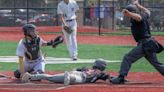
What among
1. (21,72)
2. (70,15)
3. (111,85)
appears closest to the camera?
(111,85)

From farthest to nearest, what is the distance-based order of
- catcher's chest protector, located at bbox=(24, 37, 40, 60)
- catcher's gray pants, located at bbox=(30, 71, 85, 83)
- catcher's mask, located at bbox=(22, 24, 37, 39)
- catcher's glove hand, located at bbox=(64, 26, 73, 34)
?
catcher's glove hand, located at bbox=(64, 26, 73, 34), catcher's chest protector, located at bbox=(24, 37, 40, 60), catcher's mask, located at bbox=(22, 24, 37, 39), catcher's gray pants, located at bbox=(30, 71, 85, 83)

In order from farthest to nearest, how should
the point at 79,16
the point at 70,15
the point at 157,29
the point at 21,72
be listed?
1. the point at 79,16
2. the point at 157,29
3. the point at 70,15
4. the point at 21,72

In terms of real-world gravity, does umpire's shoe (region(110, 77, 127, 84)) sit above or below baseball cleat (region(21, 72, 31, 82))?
below

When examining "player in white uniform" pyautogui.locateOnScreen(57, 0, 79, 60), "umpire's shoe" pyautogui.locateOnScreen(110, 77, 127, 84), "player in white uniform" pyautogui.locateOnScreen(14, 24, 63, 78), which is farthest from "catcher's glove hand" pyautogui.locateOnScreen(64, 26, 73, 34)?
"umpire's shoe" pyautogui.locateOnScreen(110, 77, 127, 84)

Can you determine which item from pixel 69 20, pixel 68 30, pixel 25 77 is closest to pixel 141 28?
pixel 25 77

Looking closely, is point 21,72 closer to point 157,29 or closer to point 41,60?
point 41,60

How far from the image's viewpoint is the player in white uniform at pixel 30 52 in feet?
35.9

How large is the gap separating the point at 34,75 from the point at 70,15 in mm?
5943

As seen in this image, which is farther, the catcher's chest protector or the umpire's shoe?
the catcher's chest protector

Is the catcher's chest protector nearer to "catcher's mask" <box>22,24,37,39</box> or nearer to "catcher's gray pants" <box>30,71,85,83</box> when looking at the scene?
"catcher's mask" <box>22,24,37,39</box>

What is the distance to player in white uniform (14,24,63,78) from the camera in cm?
1095

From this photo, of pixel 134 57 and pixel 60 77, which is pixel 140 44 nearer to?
pixel 134 57

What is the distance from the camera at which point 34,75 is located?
10.8 metres

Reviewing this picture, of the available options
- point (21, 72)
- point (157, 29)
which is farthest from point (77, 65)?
point (157, 29)
